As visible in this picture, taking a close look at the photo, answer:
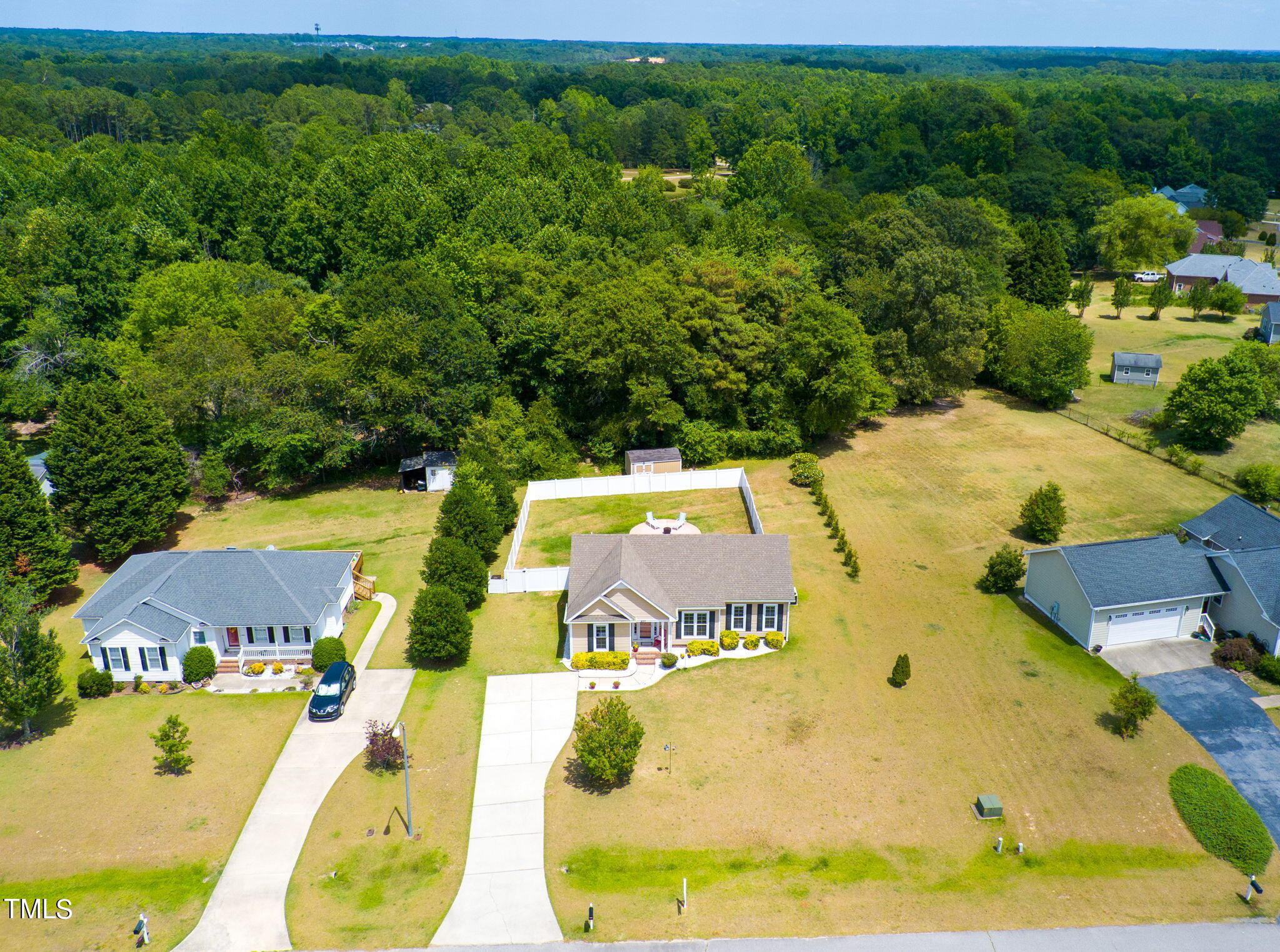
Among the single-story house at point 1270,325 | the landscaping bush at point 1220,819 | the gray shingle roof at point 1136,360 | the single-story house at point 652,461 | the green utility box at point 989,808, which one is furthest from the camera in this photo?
the single-story house at point 1270,325

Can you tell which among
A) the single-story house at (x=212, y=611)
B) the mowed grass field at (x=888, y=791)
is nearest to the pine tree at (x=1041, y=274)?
the mowed grass field at (x=888, y=791)

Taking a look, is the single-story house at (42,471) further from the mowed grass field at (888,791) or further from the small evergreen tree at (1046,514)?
the small evergreen tree at (1046,514)

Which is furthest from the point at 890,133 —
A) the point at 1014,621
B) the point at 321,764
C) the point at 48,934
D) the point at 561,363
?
the point at 48,934

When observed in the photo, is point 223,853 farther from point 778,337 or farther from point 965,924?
point 778,337

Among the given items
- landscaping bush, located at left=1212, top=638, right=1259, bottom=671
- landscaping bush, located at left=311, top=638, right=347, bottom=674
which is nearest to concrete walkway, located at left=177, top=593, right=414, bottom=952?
landscaping bush, located at left=311, top=638, right=347, bottom=674

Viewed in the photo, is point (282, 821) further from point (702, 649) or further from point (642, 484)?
point (642, 484)

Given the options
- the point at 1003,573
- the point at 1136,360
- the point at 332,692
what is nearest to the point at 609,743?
the point at 332,692
